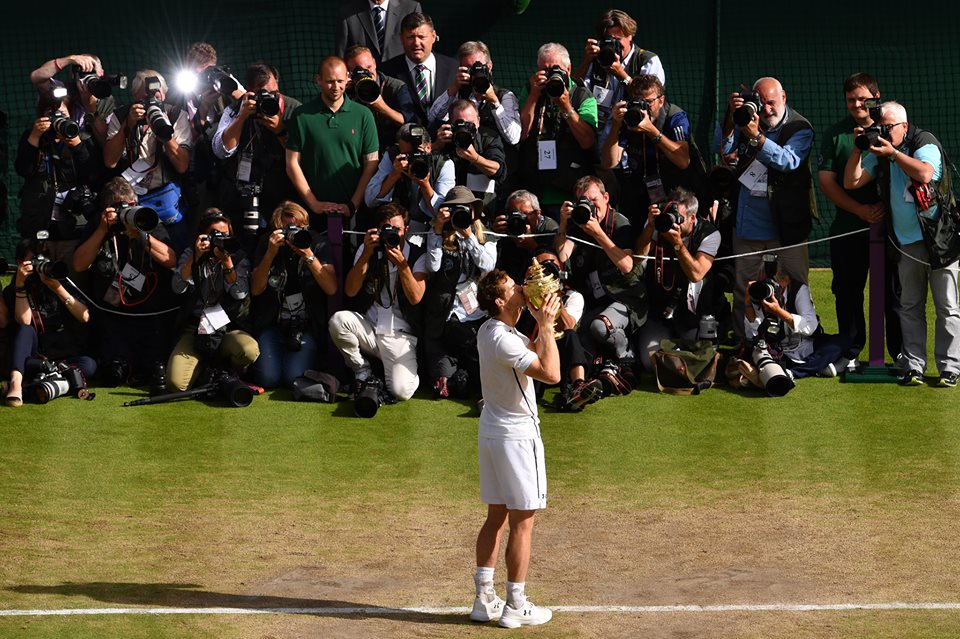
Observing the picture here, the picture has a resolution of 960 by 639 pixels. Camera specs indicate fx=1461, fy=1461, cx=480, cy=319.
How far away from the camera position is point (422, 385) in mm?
11391

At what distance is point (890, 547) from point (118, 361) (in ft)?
20.1

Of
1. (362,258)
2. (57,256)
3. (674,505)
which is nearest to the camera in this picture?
(674,505)

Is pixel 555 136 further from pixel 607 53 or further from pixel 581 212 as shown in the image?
pixel 581 212

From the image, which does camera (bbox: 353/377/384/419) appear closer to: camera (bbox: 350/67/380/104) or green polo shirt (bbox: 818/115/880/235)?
camera (bbox: 350/67/380/104)

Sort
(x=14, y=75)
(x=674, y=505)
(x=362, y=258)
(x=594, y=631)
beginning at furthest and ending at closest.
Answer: (x=14, y=75) → (x=362, y=258) → (x=674, y=505) → (x=594, y=631)

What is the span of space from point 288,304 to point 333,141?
1347 millimetres

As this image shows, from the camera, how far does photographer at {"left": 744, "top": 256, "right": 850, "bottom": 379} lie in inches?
443

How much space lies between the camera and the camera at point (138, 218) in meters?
11.1

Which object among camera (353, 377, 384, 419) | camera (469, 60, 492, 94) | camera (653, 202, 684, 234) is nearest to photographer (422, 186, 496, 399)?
camera (353, 377, 384, 419)

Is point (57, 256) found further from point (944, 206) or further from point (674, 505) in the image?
point (944, 206)

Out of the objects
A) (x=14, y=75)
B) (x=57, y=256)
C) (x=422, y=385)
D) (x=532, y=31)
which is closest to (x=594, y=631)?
(x=422, y=385)

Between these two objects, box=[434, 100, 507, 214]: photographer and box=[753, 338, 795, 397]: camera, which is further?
box=[434, 100, 507, 214]: photographer

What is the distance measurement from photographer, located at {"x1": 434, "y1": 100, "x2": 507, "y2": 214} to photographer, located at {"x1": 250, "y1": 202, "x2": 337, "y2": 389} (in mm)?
1223

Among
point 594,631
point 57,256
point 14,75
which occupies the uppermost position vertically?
point 14,75
